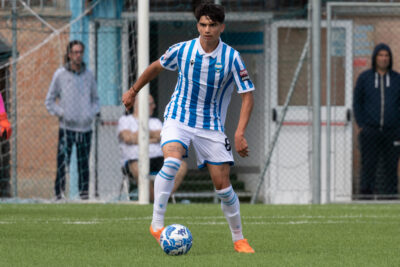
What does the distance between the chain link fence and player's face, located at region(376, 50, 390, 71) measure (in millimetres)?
249

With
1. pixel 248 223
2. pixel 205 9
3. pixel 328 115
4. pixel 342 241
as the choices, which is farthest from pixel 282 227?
pixel 328 115

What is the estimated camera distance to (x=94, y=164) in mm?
12883

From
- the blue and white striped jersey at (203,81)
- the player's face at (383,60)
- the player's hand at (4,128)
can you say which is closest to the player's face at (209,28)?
the blue and white striped jersey at (203,81)

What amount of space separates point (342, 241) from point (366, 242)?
183mm

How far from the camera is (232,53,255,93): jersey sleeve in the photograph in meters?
6.43

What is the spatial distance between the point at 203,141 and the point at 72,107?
573 cm

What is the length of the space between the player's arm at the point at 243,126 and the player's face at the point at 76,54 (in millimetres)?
5694

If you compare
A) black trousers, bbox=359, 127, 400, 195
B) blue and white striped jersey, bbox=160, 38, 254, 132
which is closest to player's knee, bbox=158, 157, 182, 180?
blue and white striped jersey, bbox=160, 38, 254, 132

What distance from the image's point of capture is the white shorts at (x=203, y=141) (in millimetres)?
6457

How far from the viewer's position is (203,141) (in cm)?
650

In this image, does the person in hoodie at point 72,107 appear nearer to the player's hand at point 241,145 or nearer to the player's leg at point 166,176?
the player's leg at point 166,176

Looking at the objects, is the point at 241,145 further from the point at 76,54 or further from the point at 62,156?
the point at 62,156

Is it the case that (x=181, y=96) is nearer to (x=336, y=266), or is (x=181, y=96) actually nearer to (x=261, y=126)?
(x=336, y=266)

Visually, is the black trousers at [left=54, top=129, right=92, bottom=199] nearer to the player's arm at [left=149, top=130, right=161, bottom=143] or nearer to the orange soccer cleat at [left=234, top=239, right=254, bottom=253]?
the player's arm at [left=149, top=130, right=161, bottom=143]
